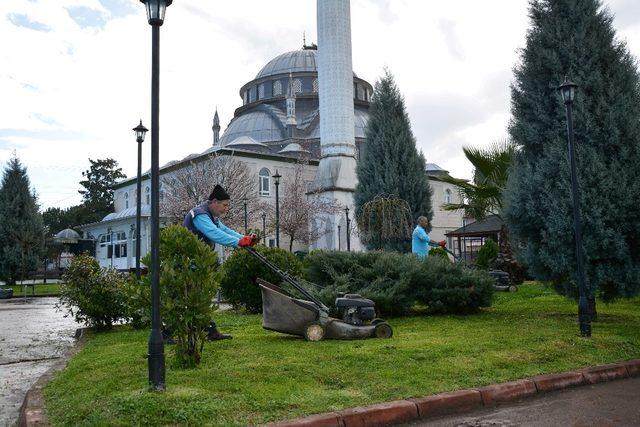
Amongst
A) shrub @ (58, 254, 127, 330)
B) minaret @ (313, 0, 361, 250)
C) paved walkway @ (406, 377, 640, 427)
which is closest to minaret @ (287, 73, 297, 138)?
minaret @ (313, 0, 361, 250)

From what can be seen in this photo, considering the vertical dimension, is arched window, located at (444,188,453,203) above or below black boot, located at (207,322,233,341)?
above

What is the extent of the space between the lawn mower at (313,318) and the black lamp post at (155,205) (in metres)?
2.03

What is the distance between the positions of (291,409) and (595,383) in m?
3.24

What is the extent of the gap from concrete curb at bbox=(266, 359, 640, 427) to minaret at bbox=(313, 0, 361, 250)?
26.4 m

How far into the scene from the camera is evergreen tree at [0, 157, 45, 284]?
31906 millimetres

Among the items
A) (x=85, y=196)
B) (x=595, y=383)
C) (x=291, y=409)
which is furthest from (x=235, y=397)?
(x=85, y=196)

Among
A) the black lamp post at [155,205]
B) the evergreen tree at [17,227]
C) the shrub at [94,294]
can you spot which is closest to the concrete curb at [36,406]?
the black lamp post at [155,205]

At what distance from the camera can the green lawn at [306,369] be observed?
13.3ft

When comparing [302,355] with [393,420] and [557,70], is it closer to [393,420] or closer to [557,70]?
[393,420]

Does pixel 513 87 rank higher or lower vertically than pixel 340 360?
higher

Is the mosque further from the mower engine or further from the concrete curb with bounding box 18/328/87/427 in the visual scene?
the concrete curb with bounding box 18/328/87/427

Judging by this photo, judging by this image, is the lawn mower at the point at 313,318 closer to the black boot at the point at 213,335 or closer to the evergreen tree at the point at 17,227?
the black boot at the point at 213,335

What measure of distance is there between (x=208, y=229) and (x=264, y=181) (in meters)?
38.4

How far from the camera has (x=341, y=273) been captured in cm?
968
